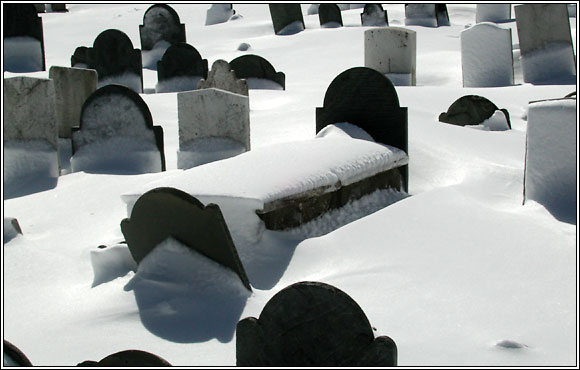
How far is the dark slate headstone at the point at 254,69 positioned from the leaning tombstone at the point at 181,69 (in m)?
0.57

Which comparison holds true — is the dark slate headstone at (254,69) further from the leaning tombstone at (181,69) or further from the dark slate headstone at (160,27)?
the dark slate headstone at (160,27)

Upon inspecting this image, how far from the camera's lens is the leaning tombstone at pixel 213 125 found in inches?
291

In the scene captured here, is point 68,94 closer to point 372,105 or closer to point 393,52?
point 372,105

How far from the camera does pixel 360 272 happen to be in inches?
181

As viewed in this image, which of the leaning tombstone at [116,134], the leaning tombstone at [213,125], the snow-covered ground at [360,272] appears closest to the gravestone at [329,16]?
the snow-covered ground at [360,272]

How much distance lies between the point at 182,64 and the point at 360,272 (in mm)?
8194

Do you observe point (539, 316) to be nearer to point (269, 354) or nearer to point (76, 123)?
point (269, 354)

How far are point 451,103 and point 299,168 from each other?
494cm

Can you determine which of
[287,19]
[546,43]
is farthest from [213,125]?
[287,19]

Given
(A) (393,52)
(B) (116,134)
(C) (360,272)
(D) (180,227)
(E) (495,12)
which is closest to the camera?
(D) (180,227)

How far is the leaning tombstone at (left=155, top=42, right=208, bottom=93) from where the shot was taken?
12.2 meters

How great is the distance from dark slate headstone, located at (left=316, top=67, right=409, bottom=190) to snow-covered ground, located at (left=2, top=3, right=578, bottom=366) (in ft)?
1.38

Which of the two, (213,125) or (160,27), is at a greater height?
(160,27)

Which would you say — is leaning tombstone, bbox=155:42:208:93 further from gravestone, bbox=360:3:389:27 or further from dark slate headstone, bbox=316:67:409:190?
gravestone, bbox=360:3:389:27
